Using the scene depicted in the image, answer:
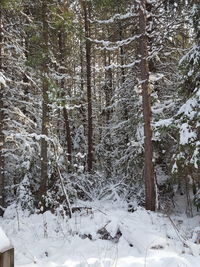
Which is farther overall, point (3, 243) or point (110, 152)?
point (110, 152)

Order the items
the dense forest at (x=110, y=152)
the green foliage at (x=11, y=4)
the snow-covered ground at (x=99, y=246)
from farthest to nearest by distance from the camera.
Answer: the green foliage at (x=11, y=4)
the dense forest at (x=110, y=152)
the snow-covered ground at (x=99, y=246)

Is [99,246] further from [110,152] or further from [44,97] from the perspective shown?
[110,152]

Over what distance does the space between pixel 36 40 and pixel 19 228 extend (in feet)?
21.3

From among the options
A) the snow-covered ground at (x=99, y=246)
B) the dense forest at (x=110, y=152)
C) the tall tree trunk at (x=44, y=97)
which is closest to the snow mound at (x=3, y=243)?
the dense forest at (x=110, y=152)

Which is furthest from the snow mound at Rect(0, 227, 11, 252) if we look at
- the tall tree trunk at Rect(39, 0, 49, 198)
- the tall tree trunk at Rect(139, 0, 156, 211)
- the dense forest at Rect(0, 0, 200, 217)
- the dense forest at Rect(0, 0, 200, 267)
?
the tall tree trunk at Rect(139, 0, 156, 211)

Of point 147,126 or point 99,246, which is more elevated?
point 147,126

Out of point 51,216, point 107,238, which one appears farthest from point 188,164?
point 51,216

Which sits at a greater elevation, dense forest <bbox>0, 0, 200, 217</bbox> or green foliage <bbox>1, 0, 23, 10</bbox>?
green foliage <bbox>1, 0, 23, 10</bbox>

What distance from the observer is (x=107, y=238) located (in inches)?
245

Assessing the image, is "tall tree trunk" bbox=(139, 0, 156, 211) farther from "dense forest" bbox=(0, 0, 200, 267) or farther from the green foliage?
the green foliage

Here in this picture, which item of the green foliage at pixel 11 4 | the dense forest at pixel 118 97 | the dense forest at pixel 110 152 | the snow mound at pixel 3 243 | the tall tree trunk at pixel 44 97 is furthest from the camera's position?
the tall tree trunk at pixel 44 97

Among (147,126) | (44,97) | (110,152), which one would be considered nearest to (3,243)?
(147,126)

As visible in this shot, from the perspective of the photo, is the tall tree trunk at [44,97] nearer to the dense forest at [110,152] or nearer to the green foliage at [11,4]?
the dense forest at [110,152]

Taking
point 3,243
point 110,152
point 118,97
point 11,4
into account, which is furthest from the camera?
point 110,152
